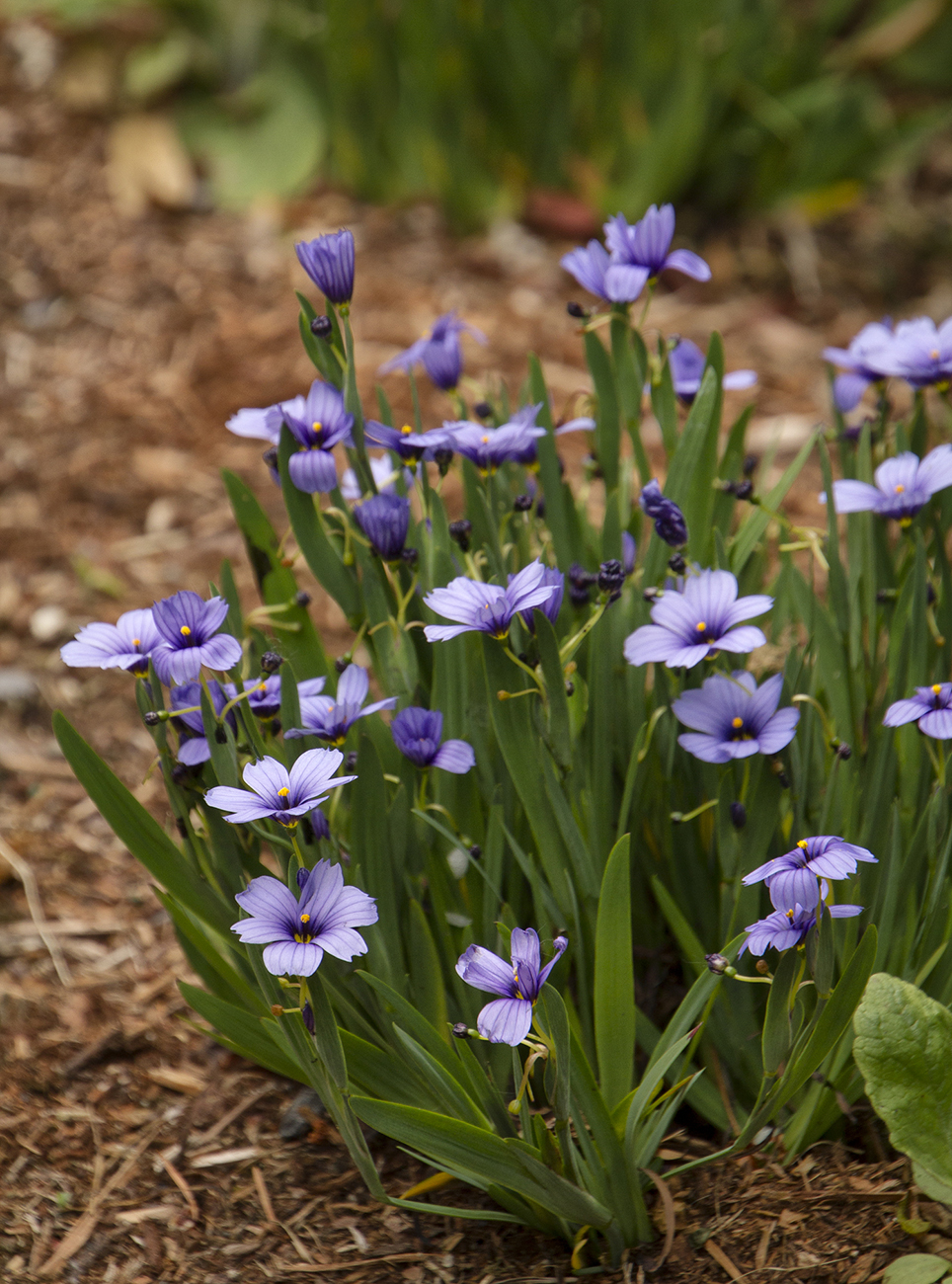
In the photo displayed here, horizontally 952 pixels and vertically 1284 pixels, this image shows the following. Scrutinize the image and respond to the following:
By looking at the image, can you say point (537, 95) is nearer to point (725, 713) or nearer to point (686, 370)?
point (686, 370)

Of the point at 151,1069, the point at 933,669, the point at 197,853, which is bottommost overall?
the point at 151,1069

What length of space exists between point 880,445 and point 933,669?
364 millimetres

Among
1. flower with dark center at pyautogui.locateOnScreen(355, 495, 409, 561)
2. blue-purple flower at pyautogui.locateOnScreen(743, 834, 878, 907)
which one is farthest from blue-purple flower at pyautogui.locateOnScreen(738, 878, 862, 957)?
flower with dark center at pyautogui.locateOnScreen(355, 495, 409, 561)

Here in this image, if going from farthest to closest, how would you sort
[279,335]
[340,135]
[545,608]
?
[340,135], [279,335], [545,608]

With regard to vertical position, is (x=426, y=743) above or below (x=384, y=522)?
below

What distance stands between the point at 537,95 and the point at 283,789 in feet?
10.1

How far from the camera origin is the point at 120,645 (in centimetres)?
122

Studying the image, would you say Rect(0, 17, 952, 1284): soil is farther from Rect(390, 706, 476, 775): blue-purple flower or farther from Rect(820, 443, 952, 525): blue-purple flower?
Rect(390, 706, 476, 775): blue-purple flower

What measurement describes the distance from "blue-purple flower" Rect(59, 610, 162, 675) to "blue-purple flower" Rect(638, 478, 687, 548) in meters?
Answer: 0.55

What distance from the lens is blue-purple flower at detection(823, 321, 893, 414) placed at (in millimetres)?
1553

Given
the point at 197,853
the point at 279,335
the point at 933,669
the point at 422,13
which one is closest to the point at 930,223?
the point at 422,13

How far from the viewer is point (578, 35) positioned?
11.4ft

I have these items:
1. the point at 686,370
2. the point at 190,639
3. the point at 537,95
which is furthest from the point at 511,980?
the point at 537,95

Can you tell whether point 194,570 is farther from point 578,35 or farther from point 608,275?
point 578,35
